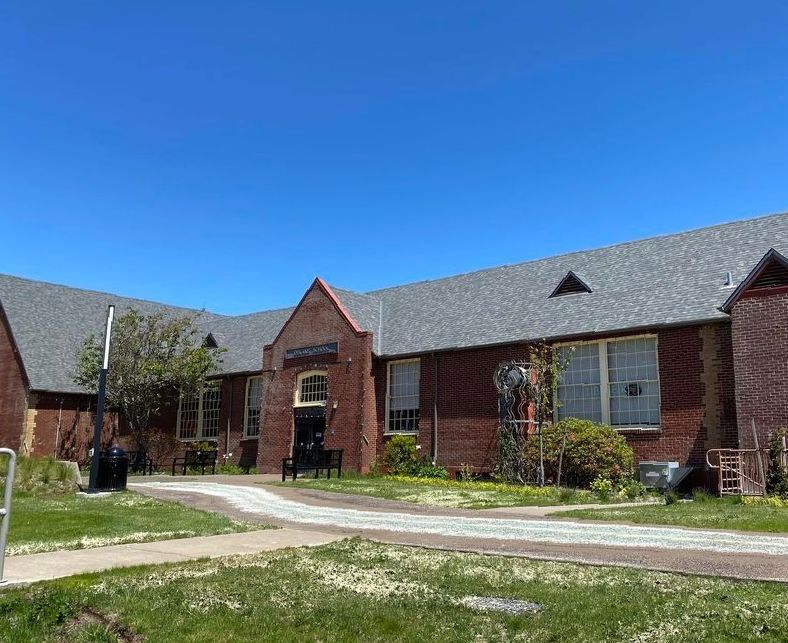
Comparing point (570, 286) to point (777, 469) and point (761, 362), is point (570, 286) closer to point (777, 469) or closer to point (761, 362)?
point (761, 362)

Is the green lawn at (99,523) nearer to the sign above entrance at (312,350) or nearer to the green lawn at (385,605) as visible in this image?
the green lawn at (385,605)

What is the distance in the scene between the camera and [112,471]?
17.8 m

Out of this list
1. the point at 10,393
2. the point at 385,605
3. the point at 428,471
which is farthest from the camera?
the point at 10,393

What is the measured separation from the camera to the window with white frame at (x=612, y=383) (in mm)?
20984

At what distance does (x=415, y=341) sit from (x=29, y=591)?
68.0ft

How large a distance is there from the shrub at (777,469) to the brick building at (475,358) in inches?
32.2

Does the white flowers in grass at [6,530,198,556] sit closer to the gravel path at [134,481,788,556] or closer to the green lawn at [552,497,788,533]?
the gravel path at [134,481,788,556]

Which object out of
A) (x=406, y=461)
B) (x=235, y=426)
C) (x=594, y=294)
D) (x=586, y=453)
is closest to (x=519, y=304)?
(x=594, y=294)

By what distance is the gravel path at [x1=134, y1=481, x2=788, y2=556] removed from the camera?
9332mm

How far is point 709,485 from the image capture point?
61.2ft

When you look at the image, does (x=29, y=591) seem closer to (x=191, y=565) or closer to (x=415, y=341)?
(x=191, y=565)

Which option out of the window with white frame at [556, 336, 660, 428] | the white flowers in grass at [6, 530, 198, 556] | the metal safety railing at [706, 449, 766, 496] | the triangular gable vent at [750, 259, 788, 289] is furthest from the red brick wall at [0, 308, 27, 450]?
the triangular gable vent at [750, 259, 788, 289]

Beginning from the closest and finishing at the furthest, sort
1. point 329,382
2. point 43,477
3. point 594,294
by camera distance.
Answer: point 43,477, point 594,294, point 329,382

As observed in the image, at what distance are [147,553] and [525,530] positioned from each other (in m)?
5.59
